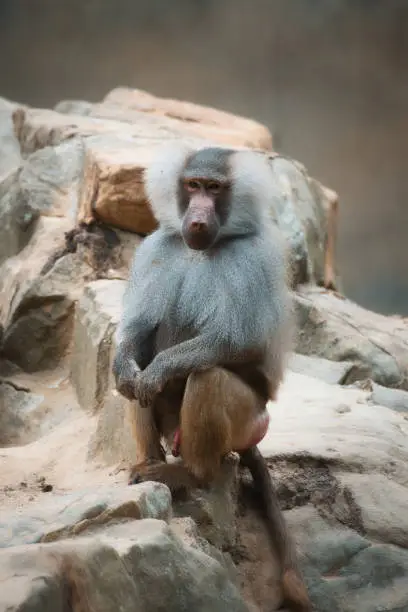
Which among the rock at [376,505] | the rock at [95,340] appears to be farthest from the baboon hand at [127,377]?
the rock at [95,340]

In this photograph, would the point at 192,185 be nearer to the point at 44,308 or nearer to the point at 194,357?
the point at 194,357

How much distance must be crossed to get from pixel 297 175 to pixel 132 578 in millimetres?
5037

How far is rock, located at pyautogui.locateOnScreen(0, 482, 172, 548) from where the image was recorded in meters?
3.15

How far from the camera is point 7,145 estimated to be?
314 inches

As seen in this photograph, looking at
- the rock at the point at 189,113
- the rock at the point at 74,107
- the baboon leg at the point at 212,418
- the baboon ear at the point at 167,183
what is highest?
the baboon ear at the point at 167,183

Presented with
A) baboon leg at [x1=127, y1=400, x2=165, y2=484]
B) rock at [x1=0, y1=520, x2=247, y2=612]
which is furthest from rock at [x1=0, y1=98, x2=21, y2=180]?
rock at [x1=0, y1=520, x2=247, y2=612]

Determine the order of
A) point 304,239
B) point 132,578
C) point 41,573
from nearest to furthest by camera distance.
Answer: point 41,573 → point 132,578 → point 304,239

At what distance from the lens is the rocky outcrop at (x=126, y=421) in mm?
3135

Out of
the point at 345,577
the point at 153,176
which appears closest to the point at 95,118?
the point at 153,176

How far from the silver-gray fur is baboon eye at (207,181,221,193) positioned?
0.22 ft

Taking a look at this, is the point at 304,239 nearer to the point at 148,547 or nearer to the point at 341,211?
the point at 341,211

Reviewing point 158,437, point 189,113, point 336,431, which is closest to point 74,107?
point 189,113

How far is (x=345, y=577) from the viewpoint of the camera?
A: 12.8ft

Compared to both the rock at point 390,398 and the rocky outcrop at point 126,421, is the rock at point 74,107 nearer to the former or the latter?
the rocky outcrop at point 126,421
